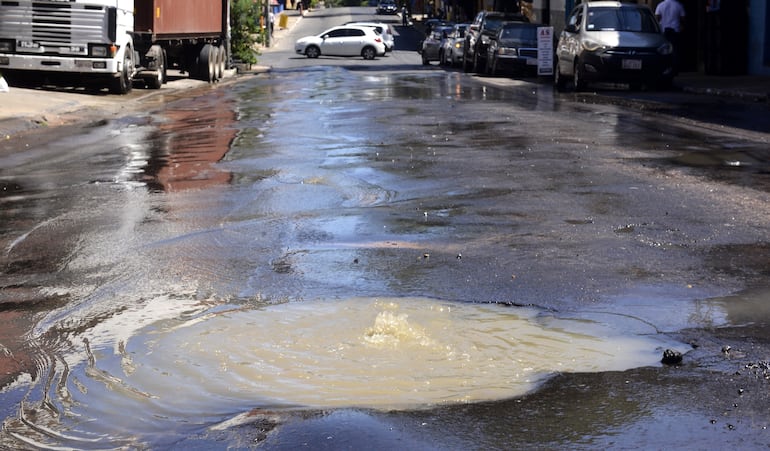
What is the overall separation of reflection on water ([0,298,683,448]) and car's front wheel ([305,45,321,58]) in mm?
59672

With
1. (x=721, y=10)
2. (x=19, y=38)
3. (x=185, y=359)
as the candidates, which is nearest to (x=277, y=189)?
(x=185, y=359)

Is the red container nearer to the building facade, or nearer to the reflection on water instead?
the building facade

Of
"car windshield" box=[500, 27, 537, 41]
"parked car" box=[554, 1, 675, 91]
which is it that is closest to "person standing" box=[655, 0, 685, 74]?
"parked car" box=[554, 1, 675, 91]

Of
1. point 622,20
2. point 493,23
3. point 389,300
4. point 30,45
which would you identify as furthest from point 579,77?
point 389,300

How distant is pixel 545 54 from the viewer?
113ft

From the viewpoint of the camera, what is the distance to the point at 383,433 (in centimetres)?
422

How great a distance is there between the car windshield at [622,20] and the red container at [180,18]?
10.6 m

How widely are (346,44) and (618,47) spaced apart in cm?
4029

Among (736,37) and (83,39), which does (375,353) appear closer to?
(83,39)

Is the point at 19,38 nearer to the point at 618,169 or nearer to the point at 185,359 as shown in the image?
the point at 618,169

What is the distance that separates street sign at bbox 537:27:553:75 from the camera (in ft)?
112

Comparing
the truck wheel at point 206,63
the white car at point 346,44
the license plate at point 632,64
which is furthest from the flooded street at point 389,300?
the white car at point 346,44

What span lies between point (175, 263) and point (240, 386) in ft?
9.20

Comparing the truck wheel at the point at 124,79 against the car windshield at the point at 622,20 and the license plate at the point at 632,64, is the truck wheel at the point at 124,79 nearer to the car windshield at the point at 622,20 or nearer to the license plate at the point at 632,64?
the car windshield at the point at 622,20
